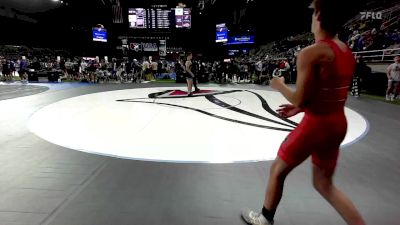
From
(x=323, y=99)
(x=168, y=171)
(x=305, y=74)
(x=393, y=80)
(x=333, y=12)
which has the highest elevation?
(x=333, y=12)

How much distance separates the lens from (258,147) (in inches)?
161

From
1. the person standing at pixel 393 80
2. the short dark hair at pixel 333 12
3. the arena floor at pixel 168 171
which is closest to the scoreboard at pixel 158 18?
the person standing at pixel 393 80

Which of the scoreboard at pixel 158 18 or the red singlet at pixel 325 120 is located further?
the scoreboard at pixel 158 18

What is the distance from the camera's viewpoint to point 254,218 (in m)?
2.08

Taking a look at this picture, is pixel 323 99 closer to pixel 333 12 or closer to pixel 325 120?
pixel 325 120

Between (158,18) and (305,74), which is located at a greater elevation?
(158,18)

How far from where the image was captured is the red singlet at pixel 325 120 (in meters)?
1.57

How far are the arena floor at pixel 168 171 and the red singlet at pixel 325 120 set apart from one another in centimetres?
74

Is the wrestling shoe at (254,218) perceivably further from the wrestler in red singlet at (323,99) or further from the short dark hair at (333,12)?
the short dark hair at (333,12)

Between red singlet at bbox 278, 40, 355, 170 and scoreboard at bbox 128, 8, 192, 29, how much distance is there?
22.5m

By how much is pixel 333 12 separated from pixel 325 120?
58 centimetres

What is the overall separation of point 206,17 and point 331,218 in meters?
40.0

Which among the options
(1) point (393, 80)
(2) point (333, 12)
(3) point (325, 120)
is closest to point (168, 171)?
(3) point (325, 120)

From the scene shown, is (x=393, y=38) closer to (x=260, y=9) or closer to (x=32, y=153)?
(x=32, y=153)
